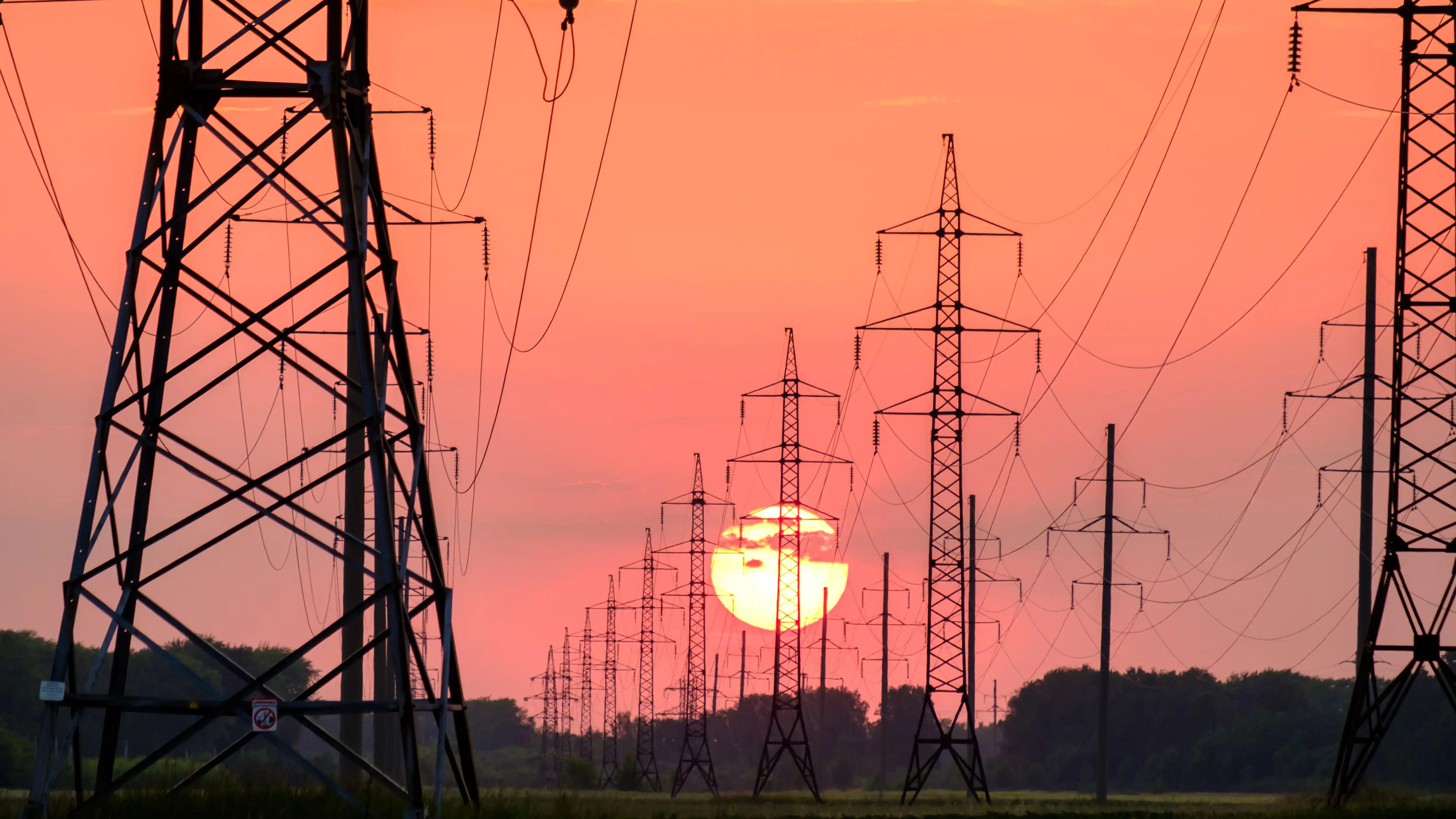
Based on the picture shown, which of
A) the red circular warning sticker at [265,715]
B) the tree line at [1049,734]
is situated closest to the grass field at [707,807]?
the red circular warning sticker at [265,715]

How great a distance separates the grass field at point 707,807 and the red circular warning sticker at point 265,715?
0.95 meters

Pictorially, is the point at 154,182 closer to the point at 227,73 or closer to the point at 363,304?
the point at 227,73

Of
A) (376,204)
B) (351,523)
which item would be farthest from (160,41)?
(351,523)

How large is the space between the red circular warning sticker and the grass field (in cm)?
95

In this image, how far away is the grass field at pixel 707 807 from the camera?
22.4 metres

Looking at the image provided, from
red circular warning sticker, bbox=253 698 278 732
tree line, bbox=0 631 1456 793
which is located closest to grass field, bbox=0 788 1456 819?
red circular warning sticker, bbox=253 698 278 732

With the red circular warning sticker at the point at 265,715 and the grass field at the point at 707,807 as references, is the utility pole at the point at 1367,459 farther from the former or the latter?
the red circular warning sticker at the point at 265,715

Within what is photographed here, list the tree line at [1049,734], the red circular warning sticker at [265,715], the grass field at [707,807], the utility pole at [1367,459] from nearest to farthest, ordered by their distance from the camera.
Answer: the red circular warning sticker at [265,715]
the grass field at [707,807]
the utility pole at [1367,459]
the tree line at [1049,734]

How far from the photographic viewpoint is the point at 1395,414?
33969 millimetres

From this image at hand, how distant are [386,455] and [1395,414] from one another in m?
19.6

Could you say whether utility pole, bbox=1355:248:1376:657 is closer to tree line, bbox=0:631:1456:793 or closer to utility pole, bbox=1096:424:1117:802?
utility pole, bbox=1096:424:1117:802

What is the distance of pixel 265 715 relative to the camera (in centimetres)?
2242

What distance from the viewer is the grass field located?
22.4 metres

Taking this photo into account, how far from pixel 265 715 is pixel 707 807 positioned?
17.8 meters
